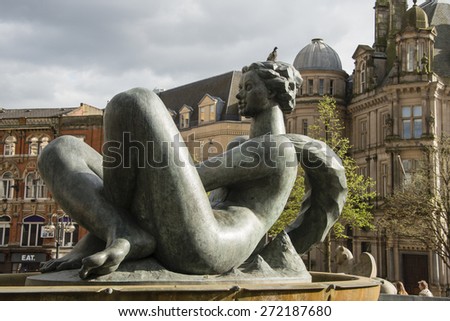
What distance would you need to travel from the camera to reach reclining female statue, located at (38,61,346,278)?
193 inches

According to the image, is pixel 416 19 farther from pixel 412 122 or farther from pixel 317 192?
pixel 317 192

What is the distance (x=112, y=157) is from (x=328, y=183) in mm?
2447

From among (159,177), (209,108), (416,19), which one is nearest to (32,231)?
(209,108)

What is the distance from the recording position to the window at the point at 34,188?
43.7 m

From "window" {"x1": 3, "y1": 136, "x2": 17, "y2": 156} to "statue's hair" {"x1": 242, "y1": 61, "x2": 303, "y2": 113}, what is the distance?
41.4 meters

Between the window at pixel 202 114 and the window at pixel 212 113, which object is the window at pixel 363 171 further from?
the window at pixel 202 114

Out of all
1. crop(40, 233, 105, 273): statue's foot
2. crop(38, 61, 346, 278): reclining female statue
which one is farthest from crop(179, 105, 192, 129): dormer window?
crop(40, 233, 105, 273): statue's foot

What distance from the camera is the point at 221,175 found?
18.2 feet

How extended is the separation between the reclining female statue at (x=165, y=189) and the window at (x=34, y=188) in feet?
131

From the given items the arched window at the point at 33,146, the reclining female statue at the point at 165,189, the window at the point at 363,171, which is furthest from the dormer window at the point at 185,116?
the reclining female statue at the point at 165,189

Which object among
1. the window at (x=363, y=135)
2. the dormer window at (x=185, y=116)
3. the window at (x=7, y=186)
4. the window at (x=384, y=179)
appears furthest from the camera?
the dormer window at (x=185, y=116)

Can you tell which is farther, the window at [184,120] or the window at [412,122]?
the window at [184,120]

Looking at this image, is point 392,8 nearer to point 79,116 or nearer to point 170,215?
point 79,116

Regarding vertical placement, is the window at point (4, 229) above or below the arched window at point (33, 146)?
below
